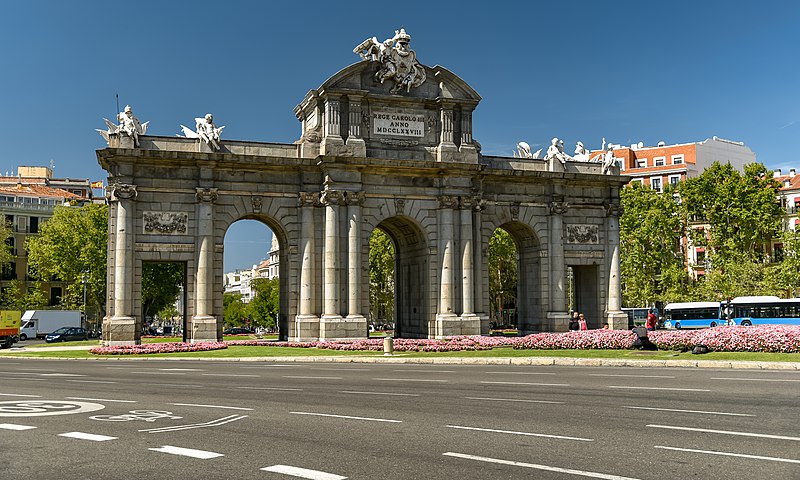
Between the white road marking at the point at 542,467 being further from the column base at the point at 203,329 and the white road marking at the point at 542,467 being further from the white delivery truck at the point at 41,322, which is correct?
the white delivery truck at the point at 41,322

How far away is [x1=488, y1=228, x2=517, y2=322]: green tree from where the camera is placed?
91000mm

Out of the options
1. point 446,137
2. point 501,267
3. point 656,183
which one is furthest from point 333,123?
point 656,183

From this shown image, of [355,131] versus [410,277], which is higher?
[355,131]

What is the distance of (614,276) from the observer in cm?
5628

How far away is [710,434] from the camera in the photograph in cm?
1269

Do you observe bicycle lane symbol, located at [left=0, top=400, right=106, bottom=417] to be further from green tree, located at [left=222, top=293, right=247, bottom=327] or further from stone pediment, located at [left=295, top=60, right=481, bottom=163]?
green tree, located at [left=222, top=293, right=247, bottom=327]

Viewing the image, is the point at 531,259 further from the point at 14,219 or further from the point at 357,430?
the point at 14,219

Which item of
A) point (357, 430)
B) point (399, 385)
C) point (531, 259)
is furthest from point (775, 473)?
point (531, 259)

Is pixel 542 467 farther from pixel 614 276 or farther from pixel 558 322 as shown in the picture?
pixel 614 276

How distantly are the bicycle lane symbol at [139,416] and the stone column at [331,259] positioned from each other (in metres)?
32.4

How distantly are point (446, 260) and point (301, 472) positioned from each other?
41.3m

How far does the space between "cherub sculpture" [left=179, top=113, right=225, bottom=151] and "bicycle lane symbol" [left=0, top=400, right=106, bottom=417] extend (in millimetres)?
31363

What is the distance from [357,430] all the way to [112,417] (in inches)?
194

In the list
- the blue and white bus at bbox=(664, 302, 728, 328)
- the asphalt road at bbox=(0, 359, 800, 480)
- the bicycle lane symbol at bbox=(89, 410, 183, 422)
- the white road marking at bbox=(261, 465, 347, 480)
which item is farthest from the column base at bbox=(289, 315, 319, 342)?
the blue and white bus at bbox=(664, 302, 728, 328)
